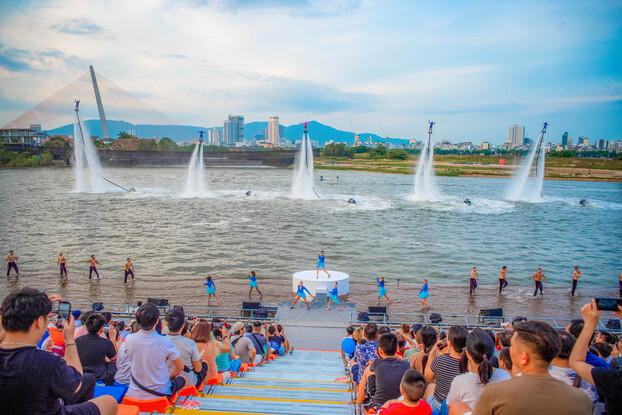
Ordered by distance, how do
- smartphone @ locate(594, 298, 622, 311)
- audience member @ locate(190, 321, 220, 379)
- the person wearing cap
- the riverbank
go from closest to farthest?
smartphone @ locate(594, 298, 622, 311), audience member @ locate(190, 321, 220, 379), the person wearing cap, the riverbank

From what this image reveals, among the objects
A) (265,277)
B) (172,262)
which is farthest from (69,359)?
(172,262)

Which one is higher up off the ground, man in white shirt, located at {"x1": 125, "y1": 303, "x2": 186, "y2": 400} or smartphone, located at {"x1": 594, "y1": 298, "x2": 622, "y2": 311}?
smartphone, located at {"x1": 594, "y1": 298, "x2": 622, "y2": 311}

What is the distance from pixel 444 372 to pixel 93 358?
4672 millimetres

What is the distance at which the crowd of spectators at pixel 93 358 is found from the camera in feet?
10.0

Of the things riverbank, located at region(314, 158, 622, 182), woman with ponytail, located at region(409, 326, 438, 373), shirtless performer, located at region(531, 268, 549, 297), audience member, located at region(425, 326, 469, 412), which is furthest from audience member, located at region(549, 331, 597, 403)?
riverbank, located at region(314, 158, 622, 182)

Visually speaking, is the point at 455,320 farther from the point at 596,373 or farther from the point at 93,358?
the point at 93,358

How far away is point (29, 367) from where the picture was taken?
3.04 meters

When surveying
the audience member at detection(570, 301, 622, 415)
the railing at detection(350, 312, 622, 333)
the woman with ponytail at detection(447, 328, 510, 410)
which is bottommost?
the railing at detection(350, 312, 622, 333)

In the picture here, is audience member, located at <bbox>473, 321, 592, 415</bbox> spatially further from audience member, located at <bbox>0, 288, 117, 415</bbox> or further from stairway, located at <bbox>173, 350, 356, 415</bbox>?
audience member, located at <bbox>0, 288, 117, 415</bbox>

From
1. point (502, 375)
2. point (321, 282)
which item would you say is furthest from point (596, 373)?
point (321, 282)

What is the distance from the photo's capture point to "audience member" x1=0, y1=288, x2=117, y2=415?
3.00 meters

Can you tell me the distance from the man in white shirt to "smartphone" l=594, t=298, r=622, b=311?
4660mm

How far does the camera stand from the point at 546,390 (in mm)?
2855

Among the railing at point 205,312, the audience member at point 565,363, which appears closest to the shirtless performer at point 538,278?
the railing at point 205,312
